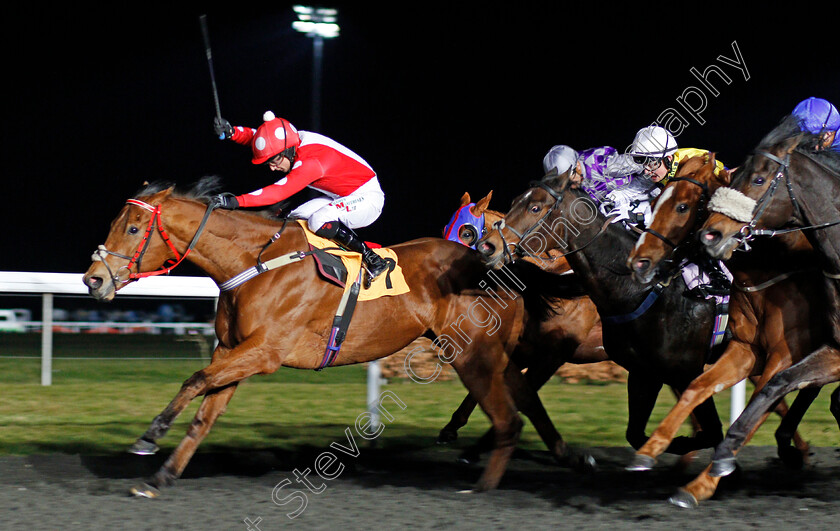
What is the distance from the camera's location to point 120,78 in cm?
2519

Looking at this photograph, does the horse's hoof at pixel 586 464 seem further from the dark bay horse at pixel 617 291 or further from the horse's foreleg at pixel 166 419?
the horse's foreleg at pixel 166 419

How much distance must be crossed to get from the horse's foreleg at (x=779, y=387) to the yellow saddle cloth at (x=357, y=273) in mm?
1928

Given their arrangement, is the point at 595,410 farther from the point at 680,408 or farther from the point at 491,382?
the point at 680,408

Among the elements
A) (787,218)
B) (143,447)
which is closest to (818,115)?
(787,218)

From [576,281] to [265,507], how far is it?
2.25 m

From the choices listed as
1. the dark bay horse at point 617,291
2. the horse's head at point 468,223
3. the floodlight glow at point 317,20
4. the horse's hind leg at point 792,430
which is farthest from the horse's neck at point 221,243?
the floodlight glow at point 317,20

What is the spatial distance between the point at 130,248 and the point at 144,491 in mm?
1214

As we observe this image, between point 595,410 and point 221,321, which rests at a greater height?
point 221,321

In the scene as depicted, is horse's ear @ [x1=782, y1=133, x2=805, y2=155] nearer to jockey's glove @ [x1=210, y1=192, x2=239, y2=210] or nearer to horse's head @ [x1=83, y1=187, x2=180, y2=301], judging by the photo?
jockey's glove @ [x1=210, y1=192, x2=239, y2=210]

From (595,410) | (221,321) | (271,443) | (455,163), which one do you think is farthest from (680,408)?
(455,163)

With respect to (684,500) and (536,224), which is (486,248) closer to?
(536,224)

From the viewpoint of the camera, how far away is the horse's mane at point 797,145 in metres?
3.58

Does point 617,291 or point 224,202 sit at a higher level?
point 224,202

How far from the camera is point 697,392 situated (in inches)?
151
